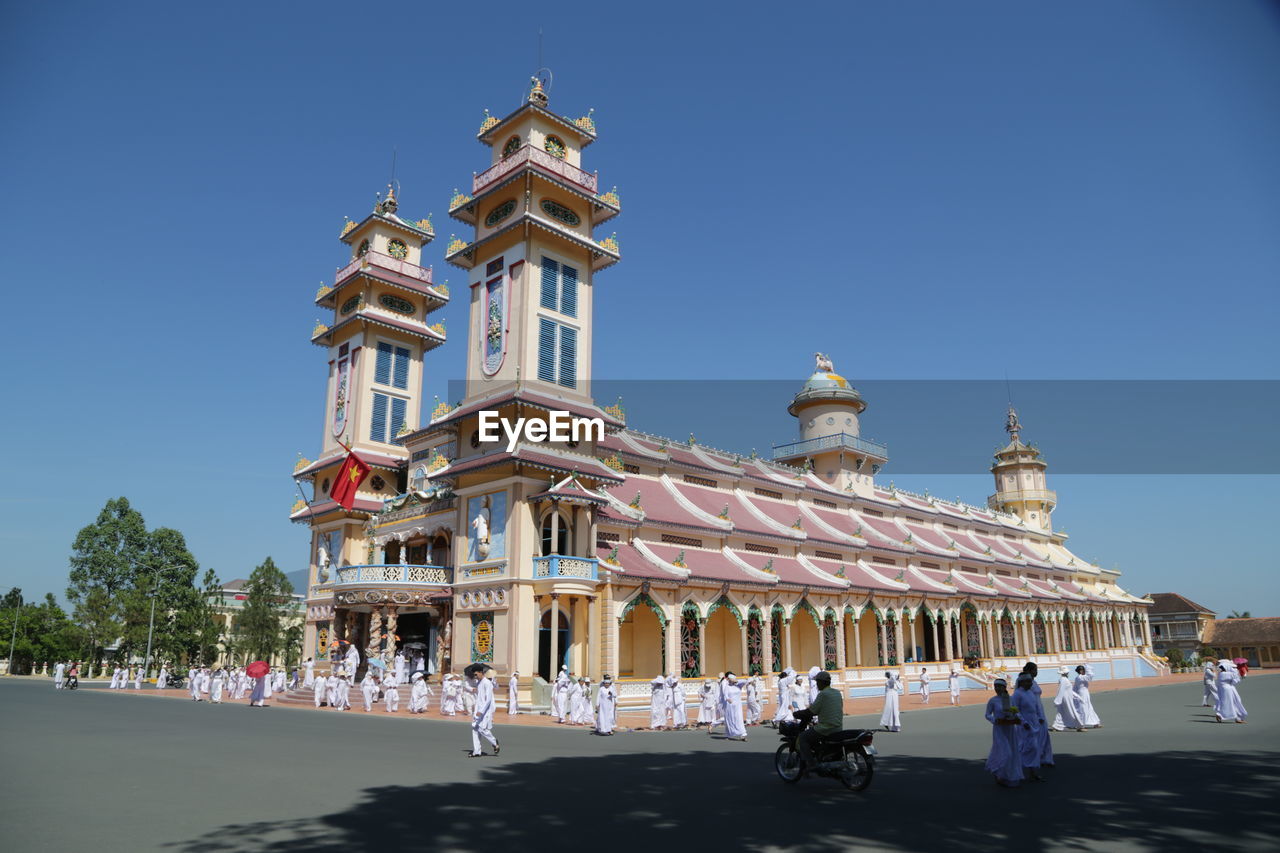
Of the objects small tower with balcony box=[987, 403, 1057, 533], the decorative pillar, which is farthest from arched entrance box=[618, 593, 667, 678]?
small tower with balcony box=[987, 403, 1057, 533]

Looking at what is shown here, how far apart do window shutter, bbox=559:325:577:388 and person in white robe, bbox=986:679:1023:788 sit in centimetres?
2323

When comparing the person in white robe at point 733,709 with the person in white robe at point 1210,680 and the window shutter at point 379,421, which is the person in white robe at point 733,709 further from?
the window shutter at point 379,421

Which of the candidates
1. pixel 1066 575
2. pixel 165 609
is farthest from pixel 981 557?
pixel 165 609

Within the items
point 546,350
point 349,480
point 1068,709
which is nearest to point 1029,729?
point 1068,709

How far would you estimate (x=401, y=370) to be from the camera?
4306 centimetres

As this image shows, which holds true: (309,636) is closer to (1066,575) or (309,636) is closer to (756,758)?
(756,758)

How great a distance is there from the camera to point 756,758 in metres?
15.3

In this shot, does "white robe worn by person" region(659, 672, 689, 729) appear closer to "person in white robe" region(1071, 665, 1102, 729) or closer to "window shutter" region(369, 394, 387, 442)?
"person in white robe" region(1071, 665, 1102, 729)

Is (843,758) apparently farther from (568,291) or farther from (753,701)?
(568,291)

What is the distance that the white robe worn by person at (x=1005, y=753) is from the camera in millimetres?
11500

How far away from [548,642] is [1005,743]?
2069 centimetres

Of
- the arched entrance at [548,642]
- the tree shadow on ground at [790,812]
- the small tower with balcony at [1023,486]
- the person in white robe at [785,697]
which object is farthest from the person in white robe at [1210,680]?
the small tower with balcony at [1023,486]

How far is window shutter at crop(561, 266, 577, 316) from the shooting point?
34.0 m

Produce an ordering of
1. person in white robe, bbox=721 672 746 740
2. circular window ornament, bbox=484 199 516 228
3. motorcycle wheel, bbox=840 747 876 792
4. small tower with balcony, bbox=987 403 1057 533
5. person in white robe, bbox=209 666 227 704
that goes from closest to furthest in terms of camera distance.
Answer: motorcycle wheel, bbox=840 747 876 792, person in white robe, bbox=721 672 746 740, person in white robe, bbox=209 666 227 704, circular window ornament, bbox=484 199 516 228, small tower with balcony, bbox=987 403 1057 533
